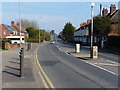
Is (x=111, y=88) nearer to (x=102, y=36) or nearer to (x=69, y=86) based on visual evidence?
(x=69, y=86)

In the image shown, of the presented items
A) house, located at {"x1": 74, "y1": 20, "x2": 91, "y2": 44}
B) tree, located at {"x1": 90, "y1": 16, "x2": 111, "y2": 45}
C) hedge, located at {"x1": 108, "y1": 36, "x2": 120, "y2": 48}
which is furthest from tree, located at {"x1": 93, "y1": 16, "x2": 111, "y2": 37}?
house, located at {"x1": 74, "y1": 20, "x2": 91, "y2": 44}

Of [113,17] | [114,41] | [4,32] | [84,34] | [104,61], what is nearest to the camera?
[104,61]

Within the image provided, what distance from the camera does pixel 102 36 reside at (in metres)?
59.1

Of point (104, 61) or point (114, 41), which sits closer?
point (104, 61)

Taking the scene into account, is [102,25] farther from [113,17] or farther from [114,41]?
[113,17]

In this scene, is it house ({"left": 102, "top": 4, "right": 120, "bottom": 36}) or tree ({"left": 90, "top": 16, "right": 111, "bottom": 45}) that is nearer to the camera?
tree ({"left": 90, "top": 16, "right": 111, "bottom": 45})

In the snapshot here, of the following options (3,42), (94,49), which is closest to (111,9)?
(3,42)

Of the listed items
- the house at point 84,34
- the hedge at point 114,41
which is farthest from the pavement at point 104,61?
the house at point 84,34

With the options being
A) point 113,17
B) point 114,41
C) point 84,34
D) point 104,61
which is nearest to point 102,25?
point 114,41

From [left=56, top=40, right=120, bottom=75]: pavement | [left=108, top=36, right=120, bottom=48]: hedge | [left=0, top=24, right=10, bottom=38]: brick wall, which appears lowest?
[left=56, top=40, right=120, bottom=75]: pavement

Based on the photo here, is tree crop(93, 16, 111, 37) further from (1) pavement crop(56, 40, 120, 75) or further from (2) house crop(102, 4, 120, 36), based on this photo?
(1) pavement crop(56, 40, 120, 75)

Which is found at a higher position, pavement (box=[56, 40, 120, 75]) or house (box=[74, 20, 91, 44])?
house (box=[74, 20, 91, 44])

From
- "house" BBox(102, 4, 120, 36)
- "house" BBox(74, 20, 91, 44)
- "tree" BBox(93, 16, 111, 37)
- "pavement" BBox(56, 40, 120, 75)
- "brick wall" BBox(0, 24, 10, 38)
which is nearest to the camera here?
"pavement" BBox(56, 40, 120, 75)

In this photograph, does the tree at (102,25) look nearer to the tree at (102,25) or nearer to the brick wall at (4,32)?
the tree at (102,25)
